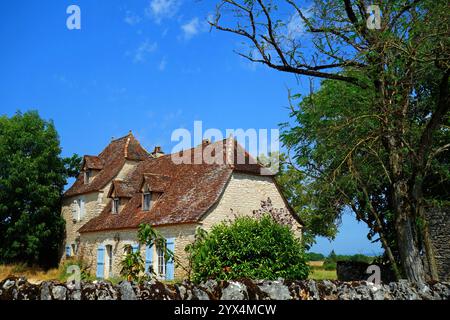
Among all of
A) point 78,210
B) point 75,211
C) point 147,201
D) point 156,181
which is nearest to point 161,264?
point 147,201

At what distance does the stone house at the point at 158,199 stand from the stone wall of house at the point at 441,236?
8089mm

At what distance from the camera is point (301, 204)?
123 ft

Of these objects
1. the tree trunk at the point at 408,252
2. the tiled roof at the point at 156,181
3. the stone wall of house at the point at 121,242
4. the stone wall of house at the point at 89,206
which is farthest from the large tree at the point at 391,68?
the stone wall of house at the point at 89,206

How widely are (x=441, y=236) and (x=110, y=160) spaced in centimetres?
2280

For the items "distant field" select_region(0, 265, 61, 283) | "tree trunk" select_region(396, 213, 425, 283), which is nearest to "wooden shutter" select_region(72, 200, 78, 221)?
"distant field" select_region(0, 265, 61, 283)

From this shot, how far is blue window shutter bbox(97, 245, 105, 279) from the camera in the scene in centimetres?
2900

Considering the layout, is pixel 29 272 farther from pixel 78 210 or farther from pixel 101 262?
pixel 101 262

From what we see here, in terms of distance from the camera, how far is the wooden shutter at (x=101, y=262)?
29.0 meters

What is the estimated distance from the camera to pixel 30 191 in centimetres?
3494

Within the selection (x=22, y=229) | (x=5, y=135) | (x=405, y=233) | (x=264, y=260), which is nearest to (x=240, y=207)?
(x=264, y=260)

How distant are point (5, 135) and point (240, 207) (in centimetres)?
2009

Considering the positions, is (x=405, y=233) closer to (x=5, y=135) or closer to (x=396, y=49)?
(x=396, y=49)

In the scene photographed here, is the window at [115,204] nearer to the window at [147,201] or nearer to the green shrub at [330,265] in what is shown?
the window at [147,201]

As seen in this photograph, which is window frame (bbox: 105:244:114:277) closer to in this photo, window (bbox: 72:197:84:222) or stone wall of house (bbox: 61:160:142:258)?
stone wall of house (bbox: 61:160:142:258)
